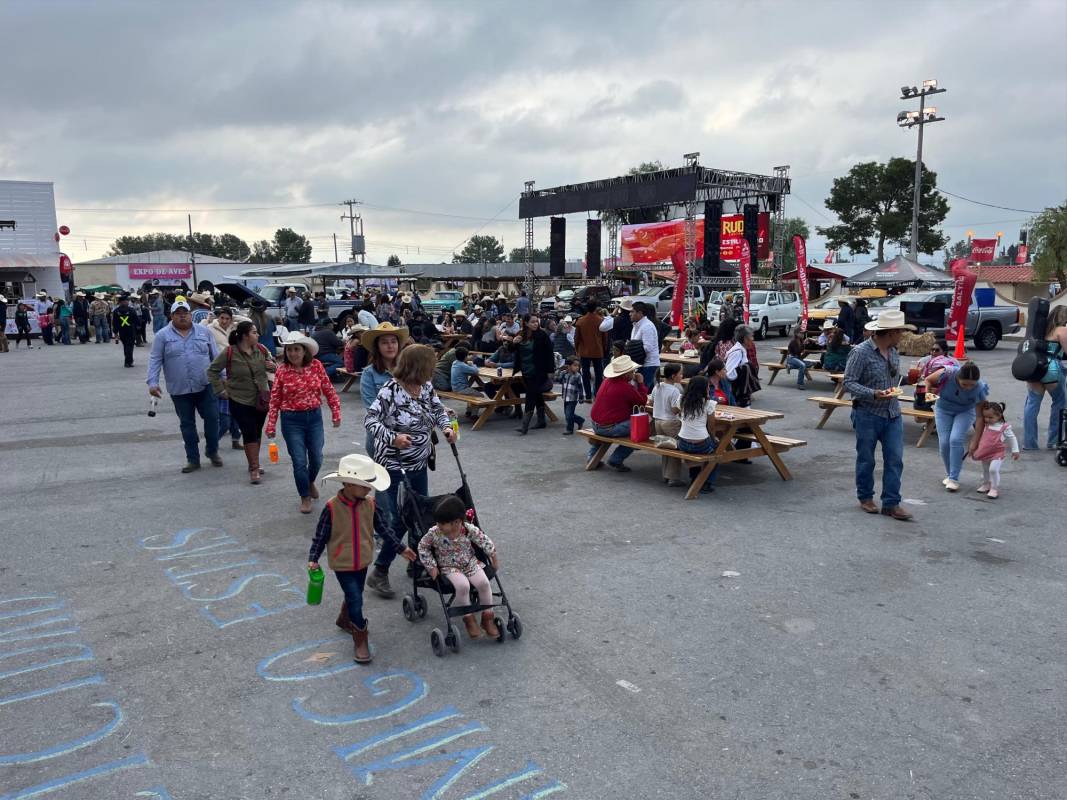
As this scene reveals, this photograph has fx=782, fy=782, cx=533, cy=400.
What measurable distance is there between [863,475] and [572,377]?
4.22 metres

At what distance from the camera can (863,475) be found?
680 cm

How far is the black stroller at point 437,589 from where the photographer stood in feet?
14.3

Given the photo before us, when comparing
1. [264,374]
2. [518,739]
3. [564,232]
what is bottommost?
[518,739]

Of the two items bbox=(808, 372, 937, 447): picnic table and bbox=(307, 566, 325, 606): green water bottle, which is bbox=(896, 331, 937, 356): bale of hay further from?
bbox=(307, 566, 325, 606): green water bottle

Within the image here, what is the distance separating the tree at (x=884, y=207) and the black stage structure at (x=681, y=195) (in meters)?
23.5

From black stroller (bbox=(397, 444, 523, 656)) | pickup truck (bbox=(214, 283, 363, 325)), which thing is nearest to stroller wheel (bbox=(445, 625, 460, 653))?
black stroller (bbox=(397, 444, 523, 656))

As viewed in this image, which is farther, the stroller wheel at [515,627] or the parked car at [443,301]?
the parked car at [443,301]

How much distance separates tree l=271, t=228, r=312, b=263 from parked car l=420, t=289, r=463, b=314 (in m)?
80.1

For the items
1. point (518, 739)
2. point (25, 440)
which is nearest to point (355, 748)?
point (518, 739)

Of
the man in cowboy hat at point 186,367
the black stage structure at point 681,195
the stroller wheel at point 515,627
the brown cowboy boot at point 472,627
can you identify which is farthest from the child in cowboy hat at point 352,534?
the black stage structure at point 681,195

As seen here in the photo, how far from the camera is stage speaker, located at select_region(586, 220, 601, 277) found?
43.9 m

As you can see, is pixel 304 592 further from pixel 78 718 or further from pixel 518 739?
pixel 518 739

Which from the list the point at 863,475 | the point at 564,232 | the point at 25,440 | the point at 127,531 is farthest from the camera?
the point at 564,232

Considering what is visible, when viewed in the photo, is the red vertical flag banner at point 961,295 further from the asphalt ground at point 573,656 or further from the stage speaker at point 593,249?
the stage speaker at point 593,249
